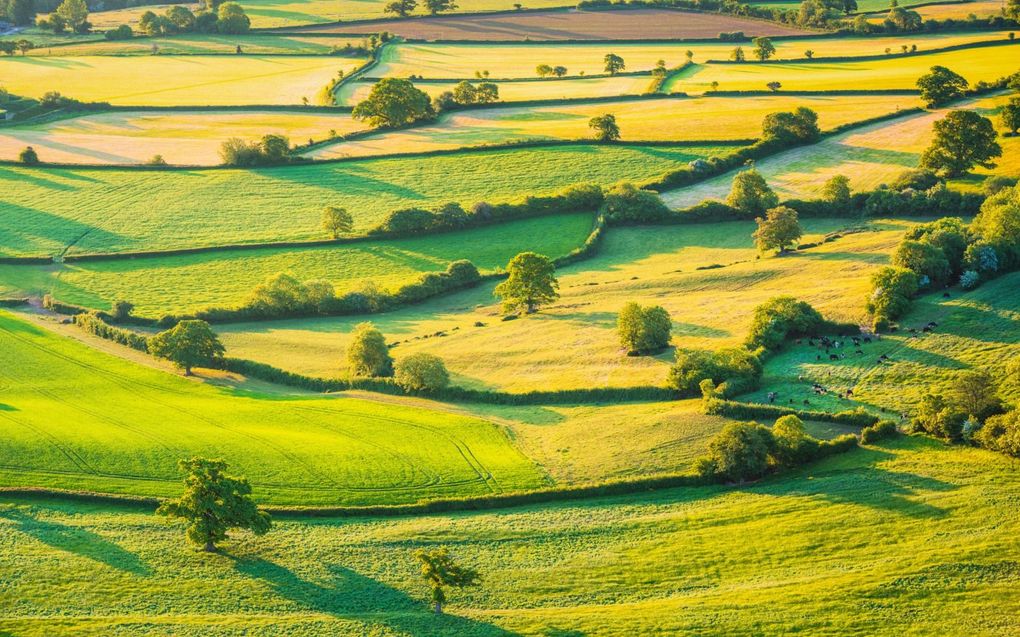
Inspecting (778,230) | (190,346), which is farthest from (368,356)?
(778,230)

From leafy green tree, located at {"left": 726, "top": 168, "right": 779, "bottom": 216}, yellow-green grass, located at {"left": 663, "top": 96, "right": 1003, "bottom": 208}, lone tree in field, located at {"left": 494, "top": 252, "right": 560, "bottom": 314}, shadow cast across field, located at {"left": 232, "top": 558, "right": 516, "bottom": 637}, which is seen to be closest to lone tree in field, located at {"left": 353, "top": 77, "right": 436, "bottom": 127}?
yellow-green grass, located at {"left": 663, "top": 96, "right": 1003, "bottom": 208}

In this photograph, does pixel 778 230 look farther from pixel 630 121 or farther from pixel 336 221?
pixel 630 121

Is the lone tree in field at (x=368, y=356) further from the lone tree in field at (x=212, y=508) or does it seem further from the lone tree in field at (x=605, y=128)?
the lone tree in field at (x=605, y=128)

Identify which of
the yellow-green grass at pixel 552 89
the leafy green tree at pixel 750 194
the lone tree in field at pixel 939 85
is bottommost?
the leafy green tree at pixel 750 194

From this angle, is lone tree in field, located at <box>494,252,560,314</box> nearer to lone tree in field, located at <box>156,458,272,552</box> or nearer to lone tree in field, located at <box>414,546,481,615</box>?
lone tree in field, located at <box>156,458,272,552</box>

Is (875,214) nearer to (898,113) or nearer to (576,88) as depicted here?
(898,113)

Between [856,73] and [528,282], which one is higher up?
[856,73]

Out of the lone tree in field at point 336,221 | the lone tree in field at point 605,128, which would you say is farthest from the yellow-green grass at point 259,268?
the lone tree in field at point 605,128
